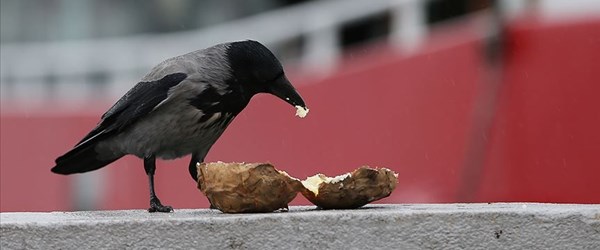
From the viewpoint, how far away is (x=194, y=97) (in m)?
4.49

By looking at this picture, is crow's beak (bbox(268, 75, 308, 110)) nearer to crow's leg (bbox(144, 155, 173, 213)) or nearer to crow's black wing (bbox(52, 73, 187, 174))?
crow's black wing (bbox(52, 73, 187, 174))

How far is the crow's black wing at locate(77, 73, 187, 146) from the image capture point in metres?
4.51

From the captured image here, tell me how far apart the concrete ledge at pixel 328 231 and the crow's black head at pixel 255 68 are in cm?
86

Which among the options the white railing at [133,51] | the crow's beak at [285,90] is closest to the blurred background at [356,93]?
the white railing at [133,51]

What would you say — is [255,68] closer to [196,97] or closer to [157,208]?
[196,97]

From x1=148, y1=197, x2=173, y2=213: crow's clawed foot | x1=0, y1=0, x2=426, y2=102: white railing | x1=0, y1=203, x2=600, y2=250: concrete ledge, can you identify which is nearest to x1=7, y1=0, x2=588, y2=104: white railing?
x1=0, y1=0, x2=426, y2=102: white railing

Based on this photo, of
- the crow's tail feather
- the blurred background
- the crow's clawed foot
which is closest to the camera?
the crow's clawed foot

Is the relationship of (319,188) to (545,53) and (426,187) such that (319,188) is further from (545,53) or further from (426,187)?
(426,187)

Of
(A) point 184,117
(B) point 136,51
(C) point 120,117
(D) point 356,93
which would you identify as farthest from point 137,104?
(B) point 136,51

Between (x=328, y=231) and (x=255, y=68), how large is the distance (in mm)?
985

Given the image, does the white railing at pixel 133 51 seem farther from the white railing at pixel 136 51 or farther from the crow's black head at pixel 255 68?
the crow's black head at pixel 255 68

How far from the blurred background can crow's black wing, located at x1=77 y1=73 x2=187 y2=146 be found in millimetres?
2597

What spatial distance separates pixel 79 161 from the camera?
493 cm

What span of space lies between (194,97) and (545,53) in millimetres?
2996
